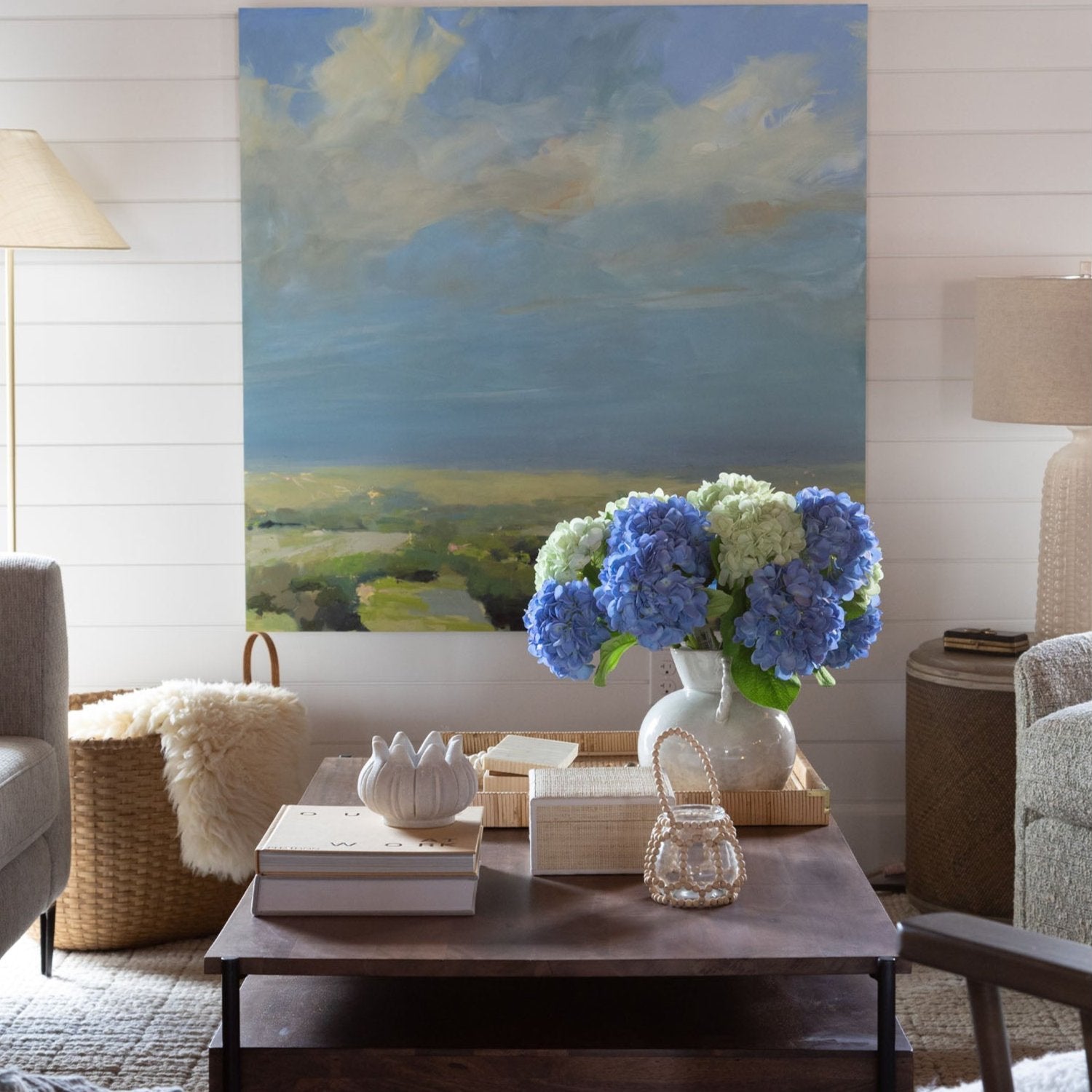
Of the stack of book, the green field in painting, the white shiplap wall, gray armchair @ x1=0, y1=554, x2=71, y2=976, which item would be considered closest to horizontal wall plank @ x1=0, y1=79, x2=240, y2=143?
the white shiplap wall

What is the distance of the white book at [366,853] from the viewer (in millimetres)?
1727

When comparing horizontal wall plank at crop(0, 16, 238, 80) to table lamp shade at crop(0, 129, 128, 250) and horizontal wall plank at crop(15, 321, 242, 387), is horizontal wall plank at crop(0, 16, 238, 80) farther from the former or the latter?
horizontal wall plank at crop(15, 321, 242, 387)

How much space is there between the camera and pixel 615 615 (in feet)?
6.45

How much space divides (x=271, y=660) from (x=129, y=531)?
1.61 ft

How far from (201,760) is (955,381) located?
6.44 feet

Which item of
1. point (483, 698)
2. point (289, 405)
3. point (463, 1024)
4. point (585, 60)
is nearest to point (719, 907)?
point (463, 1024)

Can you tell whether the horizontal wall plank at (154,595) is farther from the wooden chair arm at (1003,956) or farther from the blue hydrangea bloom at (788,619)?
the wooden chair arm at (1003,956)

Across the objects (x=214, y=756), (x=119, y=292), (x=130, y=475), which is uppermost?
(x=119, y=292)

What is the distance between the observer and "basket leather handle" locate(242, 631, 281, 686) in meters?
3.15

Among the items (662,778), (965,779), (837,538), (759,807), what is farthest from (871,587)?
(965,779)

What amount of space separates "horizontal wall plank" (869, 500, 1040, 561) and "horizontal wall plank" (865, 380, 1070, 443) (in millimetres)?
164

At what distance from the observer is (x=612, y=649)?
2100 mm

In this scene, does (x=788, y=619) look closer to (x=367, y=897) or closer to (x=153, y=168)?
(x=367, y=897)

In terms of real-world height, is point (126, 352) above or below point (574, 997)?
above
